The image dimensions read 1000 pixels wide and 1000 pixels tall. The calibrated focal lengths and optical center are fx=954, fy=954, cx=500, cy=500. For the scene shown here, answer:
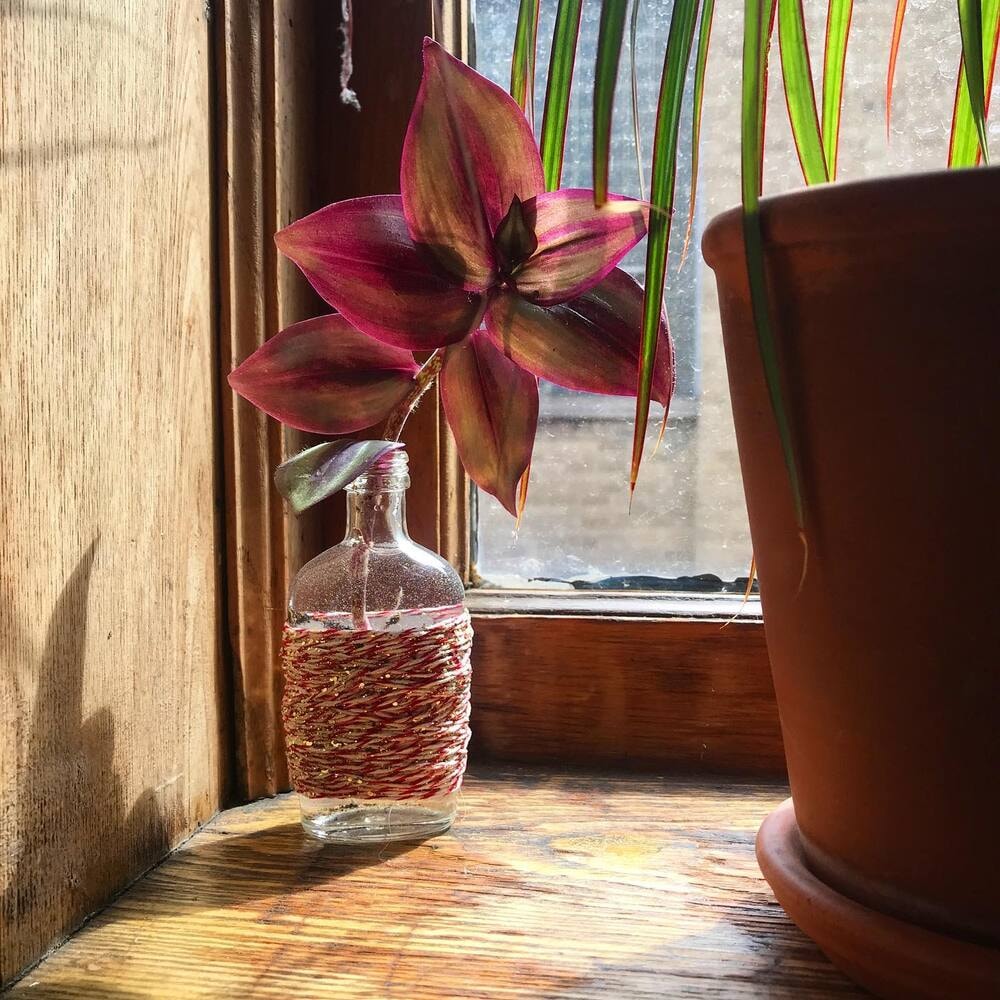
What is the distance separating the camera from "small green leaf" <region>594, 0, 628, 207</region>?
1.32 feet

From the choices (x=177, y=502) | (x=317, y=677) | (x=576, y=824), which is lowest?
(x=576, y=824)

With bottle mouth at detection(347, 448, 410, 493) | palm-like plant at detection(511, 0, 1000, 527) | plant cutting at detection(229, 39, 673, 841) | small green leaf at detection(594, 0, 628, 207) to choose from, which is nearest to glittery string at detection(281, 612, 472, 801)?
plant cutting at detection(229, 39, 673, 841)

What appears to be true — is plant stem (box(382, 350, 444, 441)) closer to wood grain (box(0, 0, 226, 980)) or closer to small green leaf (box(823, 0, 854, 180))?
wood grain (box(0, 0, 226, 980))

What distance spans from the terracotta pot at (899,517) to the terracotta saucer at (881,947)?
1cm

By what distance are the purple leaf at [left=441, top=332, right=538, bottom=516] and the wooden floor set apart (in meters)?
0.24

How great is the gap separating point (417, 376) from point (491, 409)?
0.18 feet

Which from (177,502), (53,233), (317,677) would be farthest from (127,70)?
(317,677)

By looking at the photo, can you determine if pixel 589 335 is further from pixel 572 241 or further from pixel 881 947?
pixel 881 947

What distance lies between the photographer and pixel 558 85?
1.74 ft

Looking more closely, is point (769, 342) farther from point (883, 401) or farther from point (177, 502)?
point (177, 502)

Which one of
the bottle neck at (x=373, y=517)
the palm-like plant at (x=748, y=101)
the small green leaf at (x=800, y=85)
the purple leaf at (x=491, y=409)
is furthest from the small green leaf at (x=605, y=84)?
the bottle neck at (x=373, y=517)

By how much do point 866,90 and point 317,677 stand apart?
0.70 metres

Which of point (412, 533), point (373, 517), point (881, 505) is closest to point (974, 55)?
point (881, 505)

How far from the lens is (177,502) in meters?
0.63
